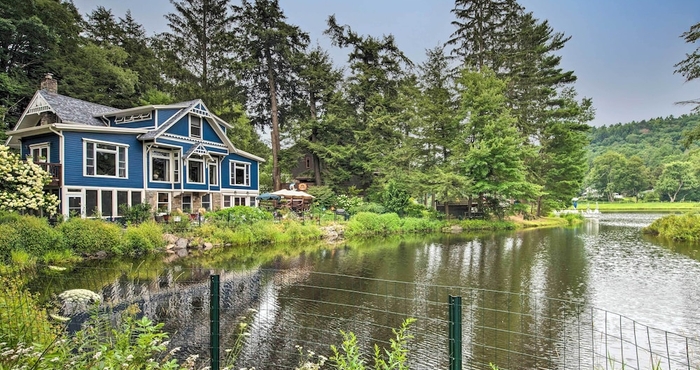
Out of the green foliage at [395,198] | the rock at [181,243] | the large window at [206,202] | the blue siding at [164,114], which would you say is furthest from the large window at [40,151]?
the green foliage at [395,198]

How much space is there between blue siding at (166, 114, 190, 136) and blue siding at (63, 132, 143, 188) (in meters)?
1.84

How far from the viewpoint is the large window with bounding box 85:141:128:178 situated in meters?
18.2

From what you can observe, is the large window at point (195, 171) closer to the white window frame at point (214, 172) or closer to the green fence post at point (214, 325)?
the white window frame at point (214, 172)

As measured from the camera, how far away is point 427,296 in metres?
9.37

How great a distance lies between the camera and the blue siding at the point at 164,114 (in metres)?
21.0

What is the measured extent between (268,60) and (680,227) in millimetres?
28541

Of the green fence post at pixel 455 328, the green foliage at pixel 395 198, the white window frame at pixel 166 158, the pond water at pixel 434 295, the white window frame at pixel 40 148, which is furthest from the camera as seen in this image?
the green foliage at pixel 395 198

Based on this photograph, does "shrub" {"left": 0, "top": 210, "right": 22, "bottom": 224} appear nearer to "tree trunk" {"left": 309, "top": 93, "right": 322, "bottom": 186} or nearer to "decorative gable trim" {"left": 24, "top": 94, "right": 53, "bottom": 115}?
"decorative gable trim" {"left": 24, "top": 94, "right": 53, "bottom": 115}

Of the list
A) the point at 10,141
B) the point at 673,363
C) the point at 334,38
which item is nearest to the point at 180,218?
the point at 10,141

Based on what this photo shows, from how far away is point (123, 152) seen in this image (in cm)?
1961

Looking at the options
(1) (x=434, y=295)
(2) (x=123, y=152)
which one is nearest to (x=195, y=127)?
(2) (x=123, y=152)

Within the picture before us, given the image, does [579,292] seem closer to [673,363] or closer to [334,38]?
[673,363]

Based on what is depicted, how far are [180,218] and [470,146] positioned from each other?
1976 centimetres

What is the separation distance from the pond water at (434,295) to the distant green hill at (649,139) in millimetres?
66594
